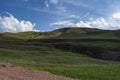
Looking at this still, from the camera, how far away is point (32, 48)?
8950 cm

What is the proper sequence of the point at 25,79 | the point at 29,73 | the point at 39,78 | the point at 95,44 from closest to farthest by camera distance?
the point at 25,79
the point at 39,78
the point at 29,73
the point at 95,44

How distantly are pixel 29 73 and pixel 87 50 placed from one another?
60666mm

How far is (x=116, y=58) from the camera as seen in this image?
80125 mm

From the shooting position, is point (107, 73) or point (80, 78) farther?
point (107, 73)

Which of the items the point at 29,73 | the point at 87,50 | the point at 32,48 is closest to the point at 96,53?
the point at 87,50

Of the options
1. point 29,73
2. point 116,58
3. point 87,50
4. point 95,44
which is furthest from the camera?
point 95,44

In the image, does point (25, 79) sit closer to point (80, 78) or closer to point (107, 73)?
point (80, 78)

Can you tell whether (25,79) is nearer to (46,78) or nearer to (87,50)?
(46,78)

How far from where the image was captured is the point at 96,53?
89.7 m

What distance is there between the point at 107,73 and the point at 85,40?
70.4 meters

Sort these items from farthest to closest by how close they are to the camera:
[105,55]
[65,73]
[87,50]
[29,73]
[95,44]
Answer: [95,44]
[87,50]
[105,55]
[65,73]
[29,73]

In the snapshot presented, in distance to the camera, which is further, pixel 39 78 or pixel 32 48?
pixel 32 48

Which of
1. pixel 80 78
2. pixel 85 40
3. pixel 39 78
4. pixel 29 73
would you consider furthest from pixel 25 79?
pixel 85 40

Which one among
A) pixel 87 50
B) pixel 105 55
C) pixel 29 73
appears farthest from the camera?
pixel 87 50
